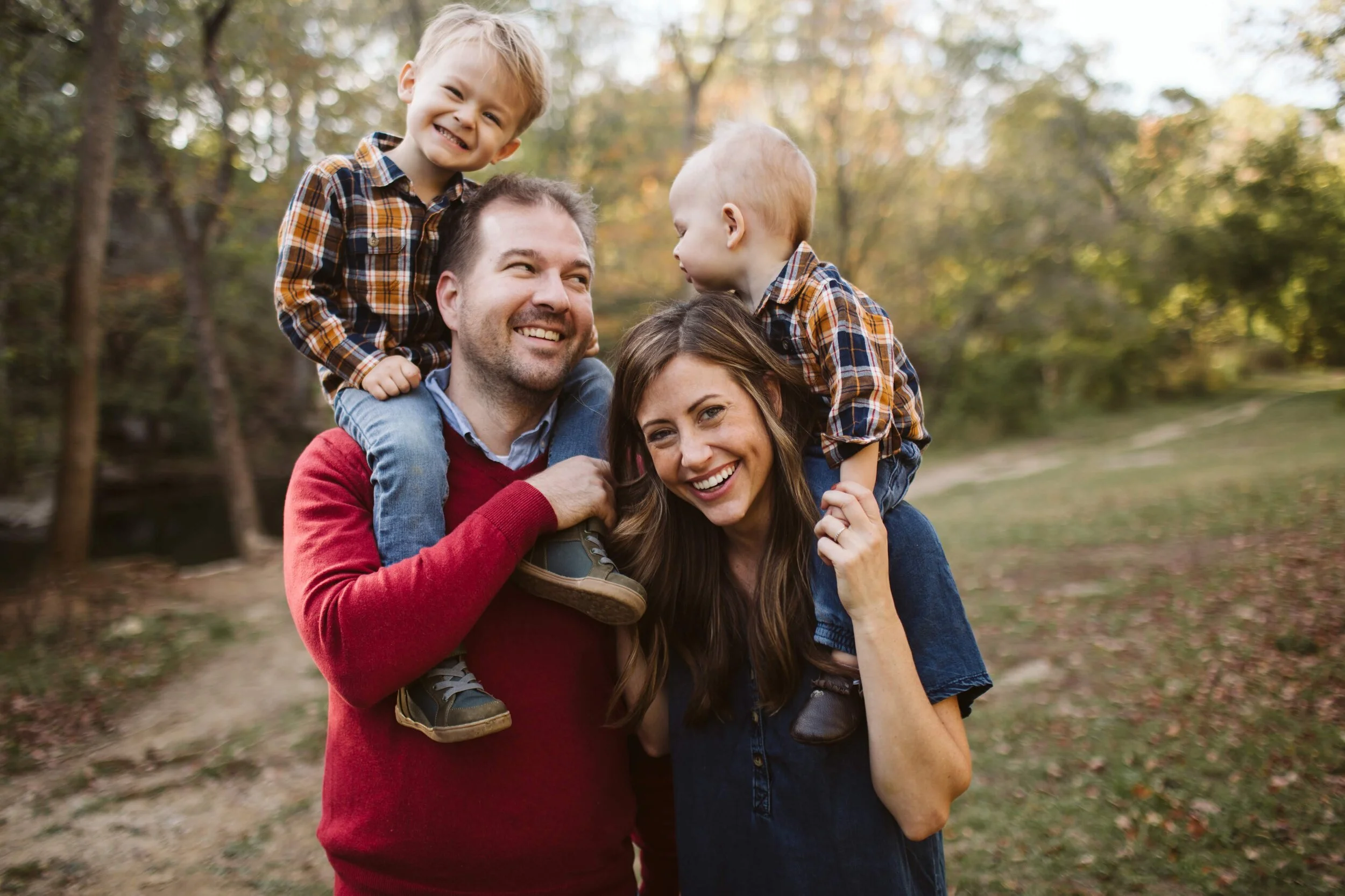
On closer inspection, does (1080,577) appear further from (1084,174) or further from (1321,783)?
(1084,174)

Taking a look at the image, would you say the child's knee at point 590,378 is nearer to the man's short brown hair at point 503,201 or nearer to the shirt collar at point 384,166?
the man's short brown hair at point 503,201

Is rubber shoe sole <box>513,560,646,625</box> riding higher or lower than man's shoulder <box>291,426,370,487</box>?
lower

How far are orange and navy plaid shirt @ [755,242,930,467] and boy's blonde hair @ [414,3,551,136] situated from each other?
1.13 m

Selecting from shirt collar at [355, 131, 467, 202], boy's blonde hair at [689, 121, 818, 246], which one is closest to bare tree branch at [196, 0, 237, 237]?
shirt collar at [355, 131, 467, 202]

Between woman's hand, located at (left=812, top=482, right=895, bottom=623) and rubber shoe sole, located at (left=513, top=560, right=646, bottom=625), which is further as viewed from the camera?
rubber shoe sole, located at (left=513, top=560, right=646, bottom=625)

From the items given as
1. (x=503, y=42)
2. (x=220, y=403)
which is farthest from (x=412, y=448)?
(x=220, y=403)

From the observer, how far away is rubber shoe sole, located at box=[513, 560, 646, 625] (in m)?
1.89

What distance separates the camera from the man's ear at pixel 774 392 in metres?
2.10

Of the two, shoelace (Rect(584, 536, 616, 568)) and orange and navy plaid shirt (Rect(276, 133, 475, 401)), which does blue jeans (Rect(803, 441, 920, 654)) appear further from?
orange and navy plaid shirt (Rect(276, 133, 475, 401))

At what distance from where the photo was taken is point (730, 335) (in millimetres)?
2047

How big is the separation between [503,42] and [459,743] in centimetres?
213

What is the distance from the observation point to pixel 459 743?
1938 millimetres

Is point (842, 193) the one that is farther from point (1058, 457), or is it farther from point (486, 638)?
point (486, 638)

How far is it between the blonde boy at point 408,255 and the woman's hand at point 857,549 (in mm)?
703
